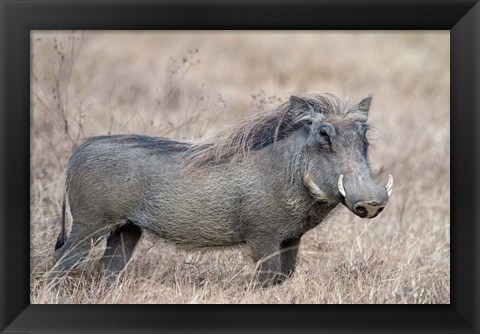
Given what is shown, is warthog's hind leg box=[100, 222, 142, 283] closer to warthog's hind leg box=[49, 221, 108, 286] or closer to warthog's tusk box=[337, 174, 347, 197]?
warthog's hind leg box=[49, 221, 108, 286]

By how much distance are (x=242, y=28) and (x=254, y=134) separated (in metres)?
1.10

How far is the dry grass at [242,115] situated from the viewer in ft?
17.9

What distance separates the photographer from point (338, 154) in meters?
5.07

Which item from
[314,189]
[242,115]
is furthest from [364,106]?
[242,115]

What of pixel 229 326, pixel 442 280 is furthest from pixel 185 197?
pixel 442 280

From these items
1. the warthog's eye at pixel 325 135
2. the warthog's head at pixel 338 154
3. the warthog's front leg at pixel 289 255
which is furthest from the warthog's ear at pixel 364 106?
the warthog's front leg at pixel 289 255

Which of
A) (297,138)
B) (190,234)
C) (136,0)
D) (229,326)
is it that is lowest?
(229,326)

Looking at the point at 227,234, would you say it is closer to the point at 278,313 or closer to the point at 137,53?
the point at 278,313

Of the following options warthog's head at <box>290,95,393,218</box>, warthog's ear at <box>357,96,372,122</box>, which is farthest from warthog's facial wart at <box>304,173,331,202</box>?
warthog's ear at <box>357,96,372,122</box>

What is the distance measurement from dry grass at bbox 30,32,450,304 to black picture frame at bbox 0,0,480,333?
2.32 ft

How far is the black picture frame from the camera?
4391mm

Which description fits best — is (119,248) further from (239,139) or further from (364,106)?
(364,106)

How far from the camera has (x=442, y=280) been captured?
579 cm
